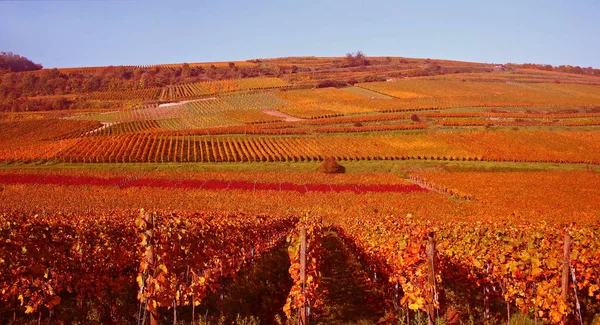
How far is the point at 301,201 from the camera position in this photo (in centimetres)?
3384

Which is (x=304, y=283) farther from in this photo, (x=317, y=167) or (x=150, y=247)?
(x=317, y=167)

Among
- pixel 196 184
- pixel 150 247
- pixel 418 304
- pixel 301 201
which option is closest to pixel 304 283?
pixel 418 304

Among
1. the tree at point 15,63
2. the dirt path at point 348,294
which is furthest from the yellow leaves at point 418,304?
the tree at point 15,63

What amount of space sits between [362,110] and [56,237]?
81150mm

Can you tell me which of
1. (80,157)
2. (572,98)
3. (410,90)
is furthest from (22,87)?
(572,98)

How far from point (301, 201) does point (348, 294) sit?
19.9m

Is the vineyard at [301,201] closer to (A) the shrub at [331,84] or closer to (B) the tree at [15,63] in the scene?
(A) the shrub at [331,84]

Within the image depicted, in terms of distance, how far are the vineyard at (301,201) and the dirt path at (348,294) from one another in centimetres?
11

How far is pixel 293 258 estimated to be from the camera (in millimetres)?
11062

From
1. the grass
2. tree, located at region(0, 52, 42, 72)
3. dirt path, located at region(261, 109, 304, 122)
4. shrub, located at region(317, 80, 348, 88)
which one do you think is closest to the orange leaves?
the grass

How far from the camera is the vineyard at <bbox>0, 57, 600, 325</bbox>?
9.94m

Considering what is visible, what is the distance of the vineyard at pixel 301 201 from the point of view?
32.6 ft

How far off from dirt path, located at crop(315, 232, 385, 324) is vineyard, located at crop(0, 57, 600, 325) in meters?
0.11

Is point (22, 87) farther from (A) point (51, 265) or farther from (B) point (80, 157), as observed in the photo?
(A) point (51, 265)
